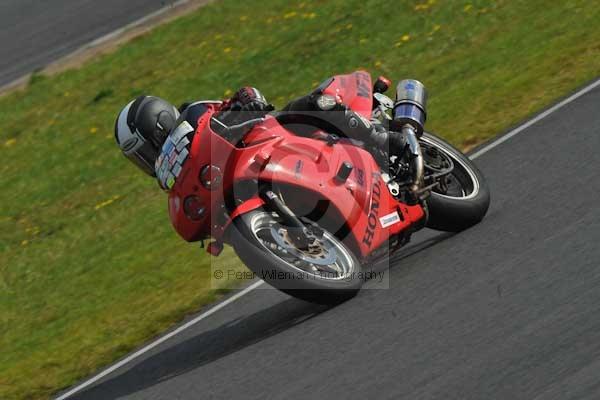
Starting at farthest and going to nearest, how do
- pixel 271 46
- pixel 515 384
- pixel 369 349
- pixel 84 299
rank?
pixel 271 46 < pixel 84 299 < pixel 369 349 < pixel 515 384

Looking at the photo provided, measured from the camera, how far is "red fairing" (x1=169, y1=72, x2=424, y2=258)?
6898mm

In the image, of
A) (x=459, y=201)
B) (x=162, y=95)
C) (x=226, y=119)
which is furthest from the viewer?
(x=162, y=95)

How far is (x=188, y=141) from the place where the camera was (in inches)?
273

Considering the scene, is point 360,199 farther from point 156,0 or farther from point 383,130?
point 156,0

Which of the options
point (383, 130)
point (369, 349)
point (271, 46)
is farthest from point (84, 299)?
point (271, 46)

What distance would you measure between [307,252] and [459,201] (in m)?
1.34

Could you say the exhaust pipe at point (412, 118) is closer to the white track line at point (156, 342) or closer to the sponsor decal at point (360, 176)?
the sponsor decal at point (360, 176)

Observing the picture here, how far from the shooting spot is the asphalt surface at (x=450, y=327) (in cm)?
537

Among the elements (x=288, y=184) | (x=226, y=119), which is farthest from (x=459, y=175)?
(x=226, y=119)

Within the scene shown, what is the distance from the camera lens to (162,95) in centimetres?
1543

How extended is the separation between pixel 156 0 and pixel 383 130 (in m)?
12.3

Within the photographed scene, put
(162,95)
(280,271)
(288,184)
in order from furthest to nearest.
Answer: (162,95), (288,184), (280,271)

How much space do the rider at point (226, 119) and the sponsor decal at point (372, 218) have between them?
1.42 feet

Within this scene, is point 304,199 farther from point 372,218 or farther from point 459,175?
point 459,175
